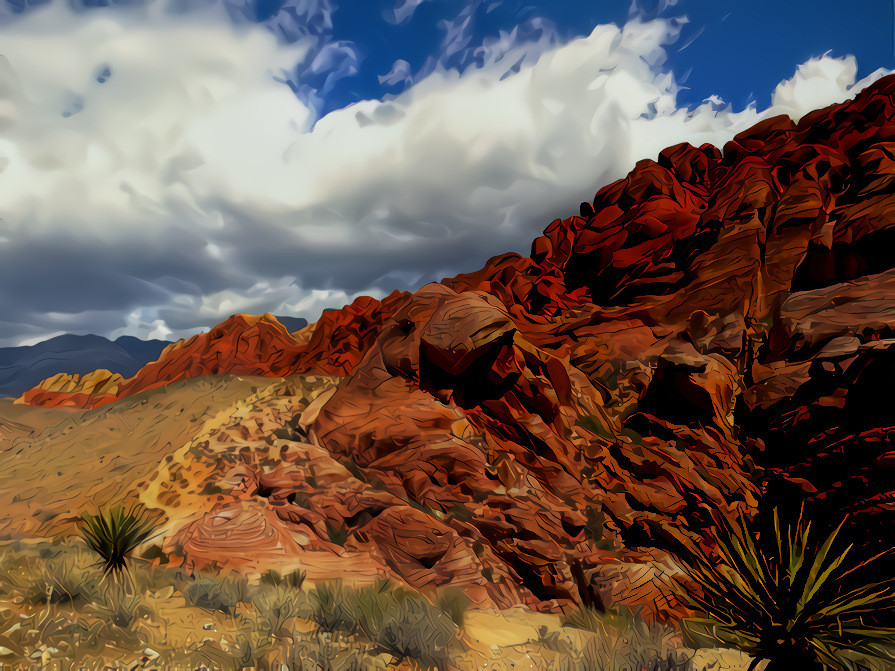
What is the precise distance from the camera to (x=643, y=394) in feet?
38.2

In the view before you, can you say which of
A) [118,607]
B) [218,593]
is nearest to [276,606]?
[218,593]

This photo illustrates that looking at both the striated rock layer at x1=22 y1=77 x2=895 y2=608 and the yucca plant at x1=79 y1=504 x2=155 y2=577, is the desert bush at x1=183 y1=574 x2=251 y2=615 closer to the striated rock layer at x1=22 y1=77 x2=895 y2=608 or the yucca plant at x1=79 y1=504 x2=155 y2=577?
the yucca plant at x1=79 y1=504 x2=155 y2=577

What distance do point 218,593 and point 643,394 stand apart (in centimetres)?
934

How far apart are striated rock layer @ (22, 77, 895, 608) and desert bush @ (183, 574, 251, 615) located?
57.4 inches

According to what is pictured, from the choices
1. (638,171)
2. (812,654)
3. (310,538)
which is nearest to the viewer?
(812,654)

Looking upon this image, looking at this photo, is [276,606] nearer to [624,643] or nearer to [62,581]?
[62,581]

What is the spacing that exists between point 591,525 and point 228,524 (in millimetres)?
6593

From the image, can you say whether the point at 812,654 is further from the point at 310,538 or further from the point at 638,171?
the point at 638,171

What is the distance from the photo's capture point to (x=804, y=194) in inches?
534

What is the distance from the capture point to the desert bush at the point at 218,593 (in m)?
6.11

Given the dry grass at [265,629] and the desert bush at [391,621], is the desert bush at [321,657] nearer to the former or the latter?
the dry grass at [265,629]

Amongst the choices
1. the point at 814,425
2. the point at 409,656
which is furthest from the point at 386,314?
the point at 409,656

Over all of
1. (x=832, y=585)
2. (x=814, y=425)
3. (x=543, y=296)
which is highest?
(x=543, y=296)

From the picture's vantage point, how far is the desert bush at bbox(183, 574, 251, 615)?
6.11 meters
